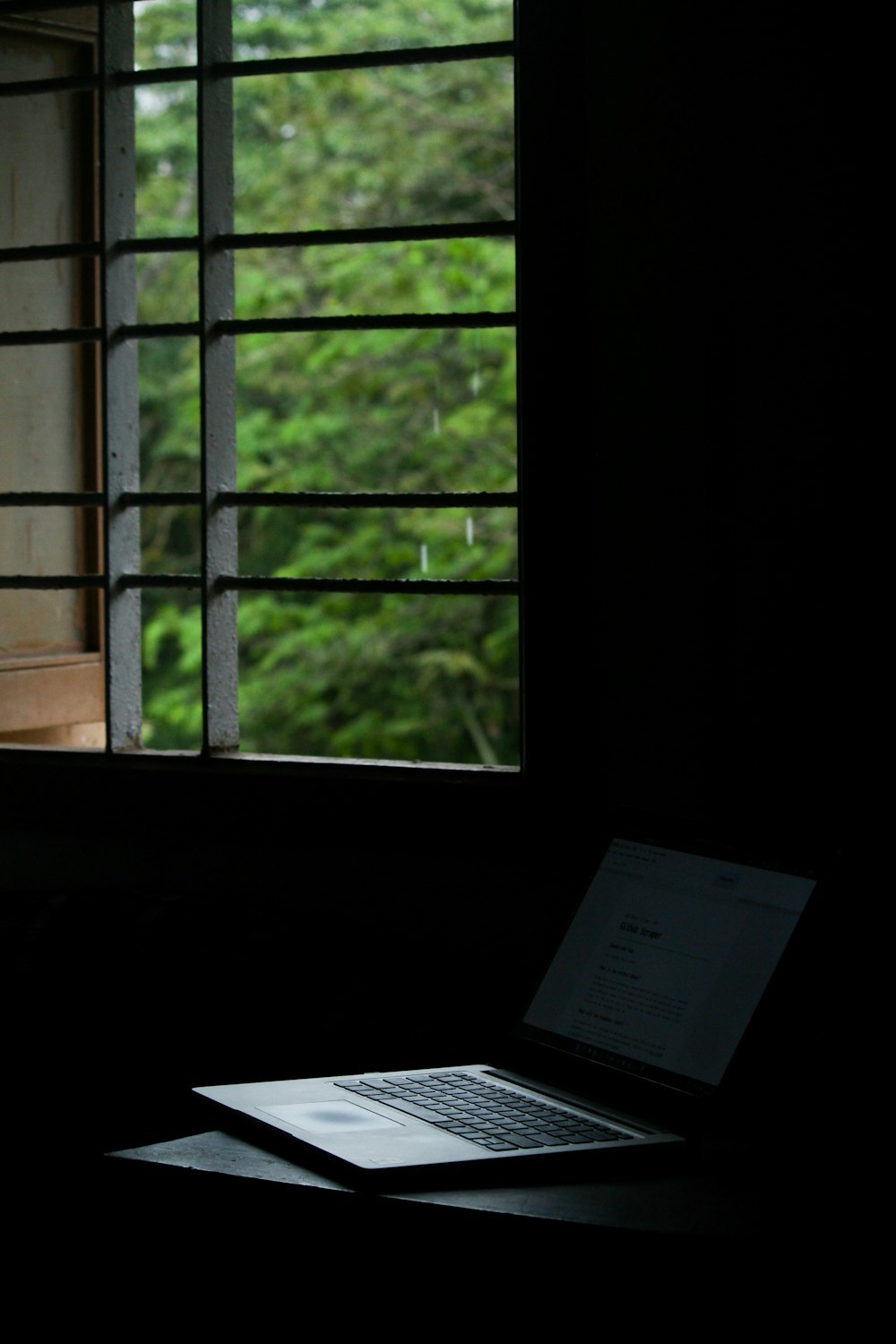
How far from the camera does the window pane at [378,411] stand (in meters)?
6.75

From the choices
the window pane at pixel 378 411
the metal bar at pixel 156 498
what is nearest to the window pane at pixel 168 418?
the window pane at pixel 378 411

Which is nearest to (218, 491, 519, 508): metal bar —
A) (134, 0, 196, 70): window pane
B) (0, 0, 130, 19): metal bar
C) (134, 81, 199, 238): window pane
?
(0, 0, 130, 19): metal bar

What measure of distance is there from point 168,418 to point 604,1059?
6671 mm

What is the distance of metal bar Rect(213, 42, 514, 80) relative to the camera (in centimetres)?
163

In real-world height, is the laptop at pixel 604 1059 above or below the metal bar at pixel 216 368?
below

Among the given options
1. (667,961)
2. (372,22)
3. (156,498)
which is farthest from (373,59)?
(372,22)

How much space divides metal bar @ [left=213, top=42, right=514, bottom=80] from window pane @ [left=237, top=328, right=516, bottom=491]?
15.8 ft

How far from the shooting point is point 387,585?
5.57 ft

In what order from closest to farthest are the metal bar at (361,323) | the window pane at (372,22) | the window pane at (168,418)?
the metal bar at (361,323) < the window pane at (372,22) < the window pane at (168,418)

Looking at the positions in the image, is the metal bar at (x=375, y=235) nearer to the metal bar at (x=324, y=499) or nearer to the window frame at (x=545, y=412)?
the window frame at (x=545, y=412)

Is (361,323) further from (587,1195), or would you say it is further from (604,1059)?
(587,1195)

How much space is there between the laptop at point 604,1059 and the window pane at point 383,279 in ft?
18.1

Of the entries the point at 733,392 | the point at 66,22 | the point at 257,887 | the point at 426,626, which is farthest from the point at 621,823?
the point at 426,626

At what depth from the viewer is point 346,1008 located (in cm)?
146
